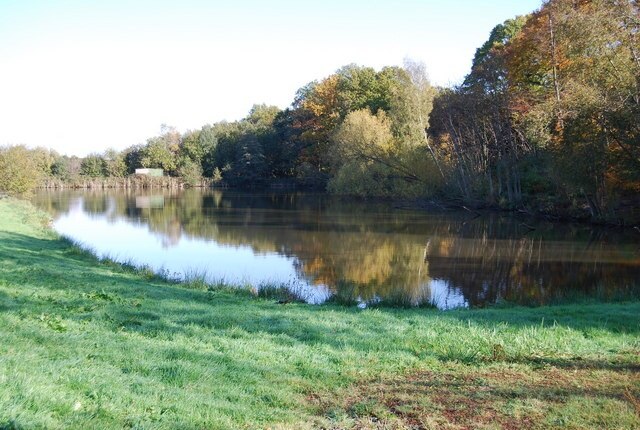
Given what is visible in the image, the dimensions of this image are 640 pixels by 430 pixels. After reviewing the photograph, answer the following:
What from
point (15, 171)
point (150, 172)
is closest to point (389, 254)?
point (15, 171)

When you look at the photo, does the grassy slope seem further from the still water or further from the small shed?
the small shed

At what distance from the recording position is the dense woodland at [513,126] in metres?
23.9

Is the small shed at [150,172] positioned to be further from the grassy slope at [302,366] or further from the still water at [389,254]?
the grassy slope at [302,366]

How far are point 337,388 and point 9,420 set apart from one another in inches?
118

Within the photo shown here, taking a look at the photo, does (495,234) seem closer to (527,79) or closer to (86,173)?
(527,79)

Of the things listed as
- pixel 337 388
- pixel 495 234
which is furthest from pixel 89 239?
pixel 337 388

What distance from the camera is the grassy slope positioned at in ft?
14.9

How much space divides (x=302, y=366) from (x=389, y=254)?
16463 millimetres

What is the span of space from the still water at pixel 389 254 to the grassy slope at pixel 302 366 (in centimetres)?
476

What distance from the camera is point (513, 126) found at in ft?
112

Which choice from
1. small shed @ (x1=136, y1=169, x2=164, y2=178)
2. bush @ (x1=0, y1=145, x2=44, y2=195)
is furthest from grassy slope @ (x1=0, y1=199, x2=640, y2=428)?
small shed @ (x1=136, y1=169, x2=164, y2=178)

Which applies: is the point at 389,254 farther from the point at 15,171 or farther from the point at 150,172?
the point at 150,172

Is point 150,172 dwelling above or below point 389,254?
above

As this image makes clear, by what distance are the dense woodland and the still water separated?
2936mm
